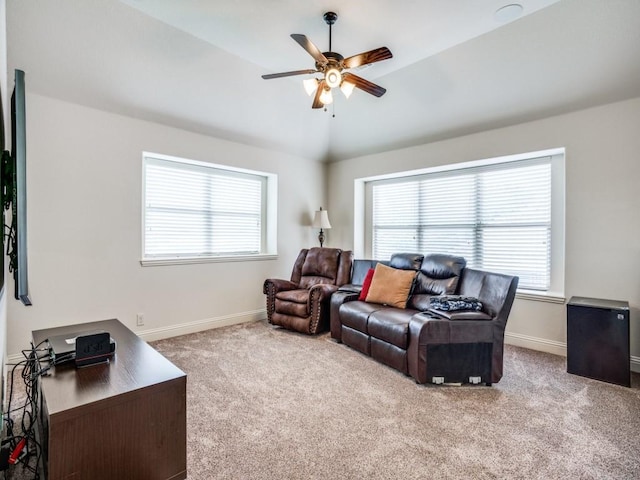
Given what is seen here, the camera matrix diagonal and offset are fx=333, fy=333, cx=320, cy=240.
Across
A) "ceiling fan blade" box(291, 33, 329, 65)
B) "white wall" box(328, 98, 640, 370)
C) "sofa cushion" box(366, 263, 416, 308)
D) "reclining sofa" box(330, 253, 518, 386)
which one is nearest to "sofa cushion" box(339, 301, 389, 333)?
"reclining sofa" box(330, 253, 518, 386)

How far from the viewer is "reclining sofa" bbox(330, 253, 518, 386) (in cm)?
270

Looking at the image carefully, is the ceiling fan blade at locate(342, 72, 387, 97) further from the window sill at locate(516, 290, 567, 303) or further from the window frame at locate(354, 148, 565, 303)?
the window sill at locate(516, 290, 567, 303)

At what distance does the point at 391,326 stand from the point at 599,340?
1717mm

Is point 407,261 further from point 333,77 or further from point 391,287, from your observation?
point 333,77

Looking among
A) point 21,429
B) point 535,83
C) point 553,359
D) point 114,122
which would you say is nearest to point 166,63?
point 114,122

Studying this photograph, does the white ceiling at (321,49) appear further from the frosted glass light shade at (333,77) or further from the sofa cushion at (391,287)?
the sofa cushion at (391,287)

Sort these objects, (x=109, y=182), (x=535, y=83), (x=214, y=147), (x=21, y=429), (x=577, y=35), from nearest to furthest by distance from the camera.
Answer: (x=21, y=429)
(x=577, y=35)
(x=535, y=83)
(x=109, y=182)
(x=214, y=147)

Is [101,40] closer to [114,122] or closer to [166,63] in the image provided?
[166,63]

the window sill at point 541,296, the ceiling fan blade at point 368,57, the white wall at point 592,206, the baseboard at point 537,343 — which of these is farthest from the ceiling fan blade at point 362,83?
the baseboard at point 537,343

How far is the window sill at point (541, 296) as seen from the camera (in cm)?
344

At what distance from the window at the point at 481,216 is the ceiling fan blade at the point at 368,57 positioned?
93.1 inches

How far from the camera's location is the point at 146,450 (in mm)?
1427

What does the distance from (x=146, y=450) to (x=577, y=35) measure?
4030 millimetres

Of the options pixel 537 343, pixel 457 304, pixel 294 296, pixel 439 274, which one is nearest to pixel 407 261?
pixel 439 274
